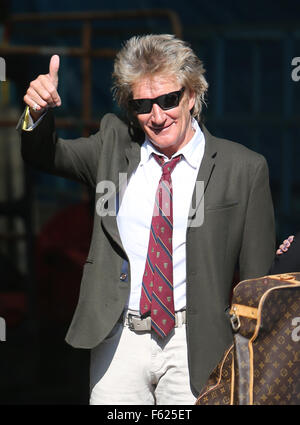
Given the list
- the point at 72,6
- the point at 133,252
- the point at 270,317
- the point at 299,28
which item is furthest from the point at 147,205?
the point at 72,6

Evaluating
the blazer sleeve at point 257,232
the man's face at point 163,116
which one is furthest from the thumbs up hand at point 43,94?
the blazer sleeve at point 257,232

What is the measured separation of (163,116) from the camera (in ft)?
8.42

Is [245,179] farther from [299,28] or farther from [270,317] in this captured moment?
[299,28]

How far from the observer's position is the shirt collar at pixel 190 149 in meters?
2.67

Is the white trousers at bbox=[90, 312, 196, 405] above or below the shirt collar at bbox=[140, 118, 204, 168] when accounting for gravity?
below

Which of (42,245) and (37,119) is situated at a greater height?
(37,119)

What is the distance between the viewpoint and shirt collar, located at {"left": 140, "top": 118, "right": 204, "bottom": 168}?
8.76 ft

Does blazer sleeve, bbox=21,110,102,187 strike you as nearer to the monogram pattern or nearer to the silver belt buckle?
the silver belt buckle

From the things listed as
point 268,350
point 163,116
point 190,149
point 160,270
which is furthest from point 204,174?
point 268,350

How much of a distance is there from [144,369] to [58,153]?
2.45 ft

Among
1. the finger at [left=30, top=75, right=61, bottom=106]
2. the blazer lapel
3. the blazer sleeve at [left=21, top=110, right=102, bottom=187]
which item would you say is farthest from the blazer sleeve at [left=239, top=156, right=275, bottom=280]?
the finger at [left=30, top=75, right=61, bottom=106]

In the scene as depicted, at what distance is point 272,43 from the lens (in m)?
5.33

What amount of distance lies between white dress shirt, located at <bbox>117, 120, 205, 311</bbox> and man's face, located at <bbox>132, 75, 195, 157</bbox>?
74mm

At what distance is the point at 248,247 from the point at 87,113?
116 inches
